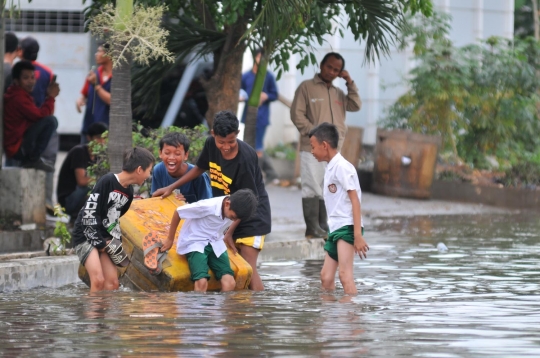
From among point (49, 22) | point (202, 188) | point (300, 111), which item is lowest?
point (202, 188)

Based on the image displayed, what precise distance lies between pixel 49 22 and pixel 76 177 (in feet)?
32.0

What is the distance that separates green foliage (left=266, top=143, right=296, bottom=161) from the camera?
2098cm

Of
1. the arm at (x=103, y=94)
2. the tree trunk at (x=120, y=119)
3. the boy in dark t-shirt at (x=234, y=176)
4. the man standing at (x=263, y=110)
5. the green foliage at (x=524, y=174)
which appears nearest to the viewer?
the boy in dark t-shirt at (x=234, y=176)

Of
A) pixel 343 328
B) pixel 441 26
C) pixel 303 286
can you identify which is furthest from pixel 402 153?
pixel 343 328

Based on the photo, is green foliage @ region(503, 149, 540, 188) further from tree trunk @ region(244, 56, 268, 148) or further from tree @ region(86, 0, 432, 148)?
tree trunk @ region(244, 56, 268, 148)

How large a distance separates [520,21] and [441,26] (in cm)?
1393

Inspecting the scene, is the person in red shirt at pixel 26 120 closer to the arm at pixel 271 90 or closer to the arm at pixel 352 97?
the arm at pixel 352 97

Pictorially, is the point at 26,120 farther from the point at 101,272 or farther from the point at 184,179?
the point at 101,272

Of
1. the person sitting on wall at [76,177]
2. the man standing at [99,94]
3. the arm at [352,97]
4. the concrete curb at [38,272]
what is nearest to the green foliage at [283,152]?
the man standing at [99,94]

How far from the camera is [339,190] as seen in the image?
30.0 feet

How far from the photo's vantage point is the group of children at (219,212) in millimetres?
8914

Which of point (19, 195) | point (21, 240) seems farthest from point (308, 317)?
point (19, 195)

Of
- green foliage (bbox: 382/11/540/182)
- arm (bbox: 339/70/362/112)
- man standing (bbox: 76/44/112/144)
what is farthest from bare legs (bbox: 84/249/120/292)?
green foliage (bbox: 382/11/540/182)

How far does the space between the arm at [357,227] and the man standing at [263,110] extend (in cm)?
833
